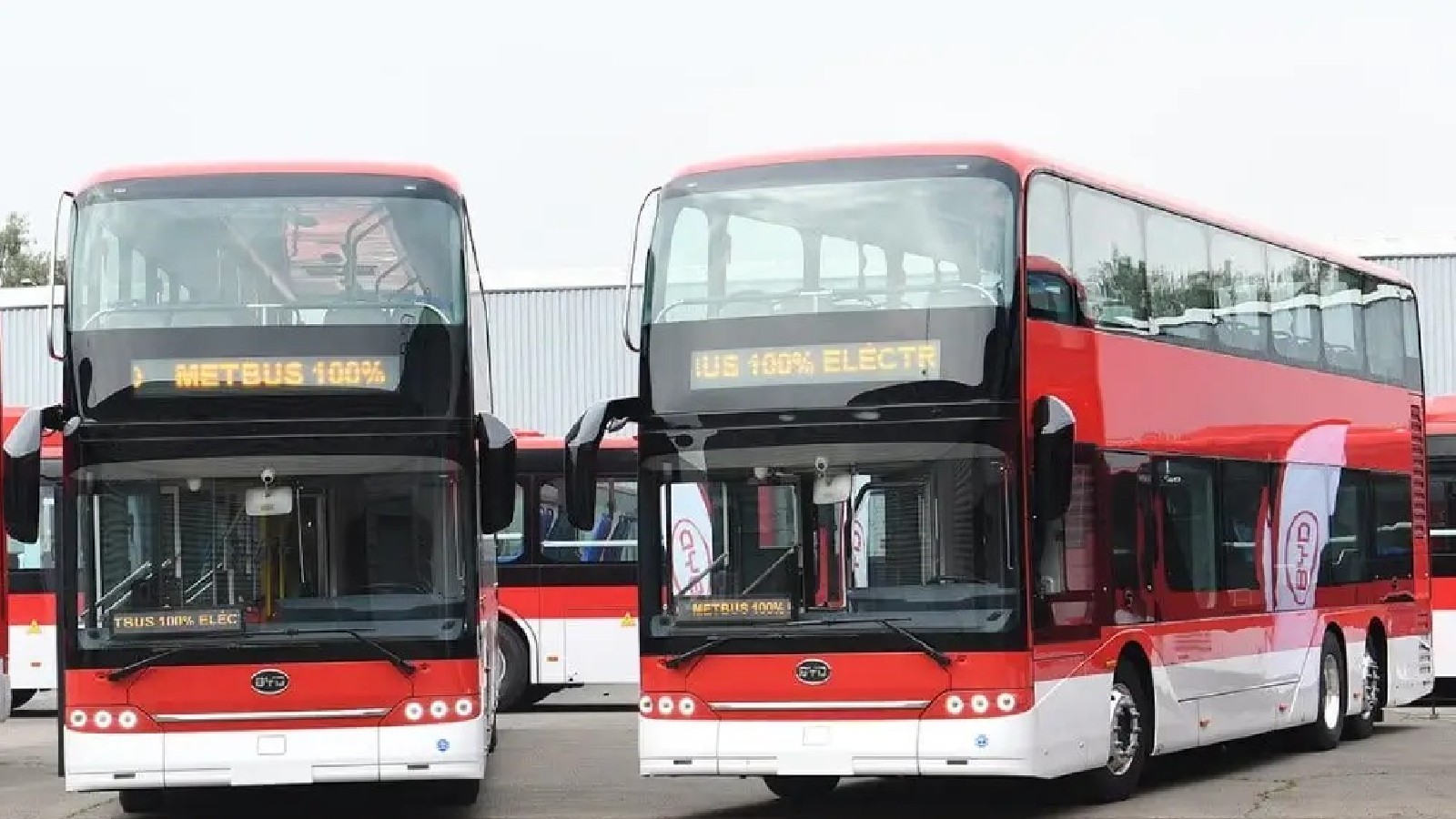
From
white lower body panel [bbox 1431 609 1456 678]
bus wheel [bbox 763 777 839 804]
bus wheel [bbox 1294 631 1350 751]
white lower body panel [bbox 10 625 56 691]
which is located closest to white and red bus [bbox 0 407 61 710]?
white lower body panel [bbox 10 625 56 691]

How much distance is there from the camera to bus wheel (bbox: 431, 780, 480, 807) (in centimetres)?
1636

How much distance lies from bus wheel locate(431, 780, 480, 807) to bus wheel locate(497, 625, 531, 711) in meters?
9.52

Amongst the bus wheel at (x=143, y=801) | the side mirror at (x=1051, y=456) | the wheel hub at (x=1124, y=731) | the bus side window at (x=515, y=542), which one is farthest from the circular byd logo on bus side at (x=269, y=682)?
the bus side window at (x=515, y=542)

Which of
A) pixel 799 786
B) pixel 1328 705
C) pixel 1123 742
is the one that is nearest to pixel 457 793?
pixel 799 786

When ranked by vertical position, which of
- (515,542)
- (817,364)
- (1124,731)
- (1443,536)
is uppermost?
(817,364)

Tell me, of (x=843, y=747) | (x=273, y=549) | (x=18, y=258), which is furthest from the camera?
(x=18, y=258)

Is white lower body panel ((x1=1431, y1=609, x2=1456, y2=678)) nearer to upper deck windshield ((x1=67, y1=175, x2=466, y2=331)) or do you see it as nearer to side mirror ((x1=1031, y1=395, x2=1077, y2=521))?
side mirror ((x1=1031, y1=395, x2=1077, y2=521))

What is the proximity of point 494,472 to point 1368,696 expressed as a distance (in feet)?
32.7

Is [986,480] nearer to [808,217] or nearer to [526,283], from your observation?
[808,217]

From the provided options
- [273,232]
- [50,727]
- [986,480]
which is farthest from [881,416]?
[50,727]

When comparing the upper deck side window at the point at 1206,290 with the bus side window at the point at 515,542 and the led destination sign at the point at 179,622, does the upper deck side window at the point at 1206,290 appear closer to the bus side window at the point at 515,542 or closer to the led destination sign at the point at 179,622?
the led destination sign at the point at 179,622

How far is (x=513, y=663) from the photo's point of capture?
26.4 metres

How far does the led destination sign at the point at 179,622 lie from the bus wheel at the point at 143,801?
2.62 m

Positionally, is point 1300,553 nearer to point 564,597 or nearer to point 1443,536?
point 1443,536
